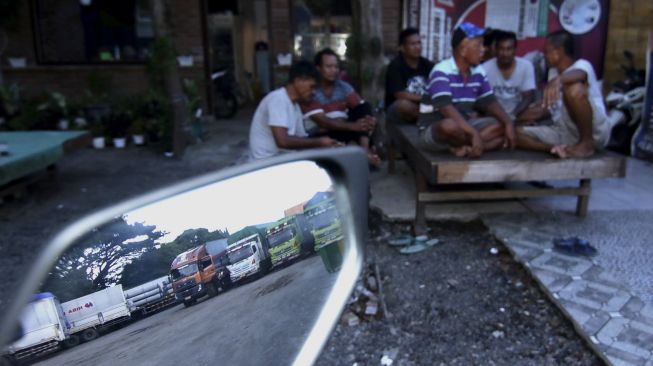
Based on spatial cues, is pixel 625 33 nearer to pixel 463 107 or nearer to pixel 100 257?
pixel 463 107

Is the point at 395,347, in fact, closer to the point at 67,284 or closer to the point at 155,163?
the point at 67,284

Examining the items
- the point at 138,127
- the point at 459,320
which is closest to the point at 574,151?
the point at 459,320

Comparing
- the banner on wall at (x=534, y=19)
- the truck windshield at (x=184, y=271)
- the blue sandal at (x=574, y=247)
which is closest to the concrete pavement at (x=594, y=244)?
the blue sandal at (x=574, y=247)

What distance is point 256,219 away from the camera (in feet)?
3.82

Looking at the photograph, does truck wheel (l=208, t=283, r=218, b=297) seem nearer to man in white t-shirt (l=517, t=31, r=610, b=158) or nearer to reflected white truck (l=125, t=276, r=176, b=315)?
reflected white truck (l=125, t=276, r=176, b=315)

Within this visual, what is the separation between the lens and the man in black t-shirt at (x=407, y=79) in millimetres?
6023

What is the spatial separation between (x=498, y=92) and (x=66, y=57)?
8225 mm

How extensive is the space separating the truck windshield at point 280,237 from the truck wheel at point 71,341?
419 millimetres

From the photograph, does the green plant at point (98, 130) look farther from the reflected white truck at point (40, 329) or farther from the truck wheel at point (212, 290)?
the reflected white truck at point (40, 329)

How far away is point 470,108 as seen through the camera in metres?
4.92

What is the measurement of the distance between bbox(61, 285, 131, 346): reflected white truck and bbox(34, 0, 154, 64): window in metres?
10.2

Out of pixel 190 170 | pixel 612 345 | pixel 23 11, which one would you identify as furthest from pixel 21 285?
pixel 23 11

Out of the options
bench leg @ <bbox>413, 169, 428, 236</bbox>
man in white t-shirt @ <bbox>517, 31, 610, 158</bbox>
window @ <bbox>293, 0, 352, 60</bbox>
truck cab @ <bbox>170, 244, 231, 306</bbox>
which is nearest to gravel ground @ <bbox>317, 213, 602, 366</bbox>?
bench leg @ <bbox>413, 169, 428, 236</bbox>

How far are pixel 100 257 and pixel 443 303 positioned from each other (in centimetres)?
304
